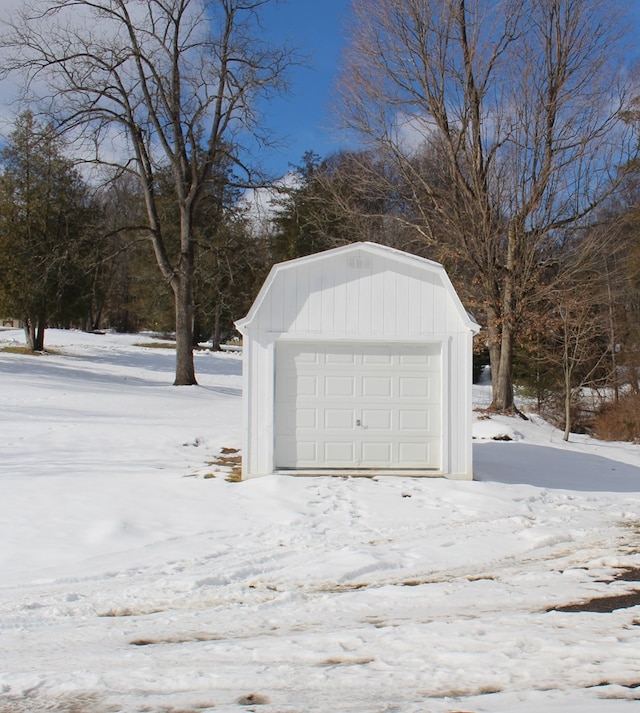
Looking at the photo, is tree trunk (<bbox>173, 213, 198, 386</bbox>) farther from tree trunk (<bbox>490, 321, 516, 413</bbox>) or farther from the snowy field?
tree trunk (<bbox>490, 321, 516, 413</bbox>)

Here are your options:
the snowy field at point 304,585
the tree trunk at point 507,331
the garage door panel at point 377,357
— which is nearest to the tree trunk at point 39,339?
the snowy field at point 304,585

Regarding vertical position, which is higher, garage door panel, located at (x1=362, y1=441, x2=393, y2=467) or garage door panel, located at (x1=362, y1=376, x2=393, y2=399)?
garage door panel, located at (x1=362, y1=376, x2=393, y2=399)

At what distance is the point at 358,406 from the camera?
11586mm

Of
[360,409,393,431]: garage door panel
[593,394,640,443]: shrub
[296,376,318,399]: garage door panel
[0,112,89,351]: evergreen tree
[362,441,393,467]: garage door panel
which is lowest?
[593,394,640,443]: shrub

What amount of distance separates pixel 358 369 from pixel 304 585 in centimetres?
550

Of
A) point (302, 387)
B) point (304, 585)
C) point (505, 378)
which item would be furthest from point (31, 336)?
point (304, 585)

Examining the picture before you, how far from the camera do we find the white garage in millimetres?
11297

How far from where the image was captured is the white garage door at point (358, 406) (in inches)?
453

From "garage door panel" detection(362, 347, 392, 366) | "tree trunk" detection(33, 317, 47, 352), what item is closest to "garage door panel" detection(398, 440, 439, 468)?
"garage door panel" detection(362, 347, 392, 366)

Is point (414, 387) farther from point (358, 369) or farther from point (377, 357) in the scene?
point (358, 369)

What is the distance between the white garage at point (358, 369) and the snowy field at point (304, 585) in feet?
2.14

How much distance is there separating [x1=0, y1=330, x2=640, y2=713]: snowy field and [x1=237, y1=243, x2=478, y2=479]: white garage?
65 cm

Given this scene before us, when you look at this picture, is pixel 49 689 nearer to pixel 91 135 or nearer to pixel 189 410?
pixel 189 410

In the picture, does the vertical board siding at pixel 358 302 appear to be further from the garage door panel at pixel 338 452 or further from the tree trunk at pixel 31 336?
the tree trunk at pixel 31 336
